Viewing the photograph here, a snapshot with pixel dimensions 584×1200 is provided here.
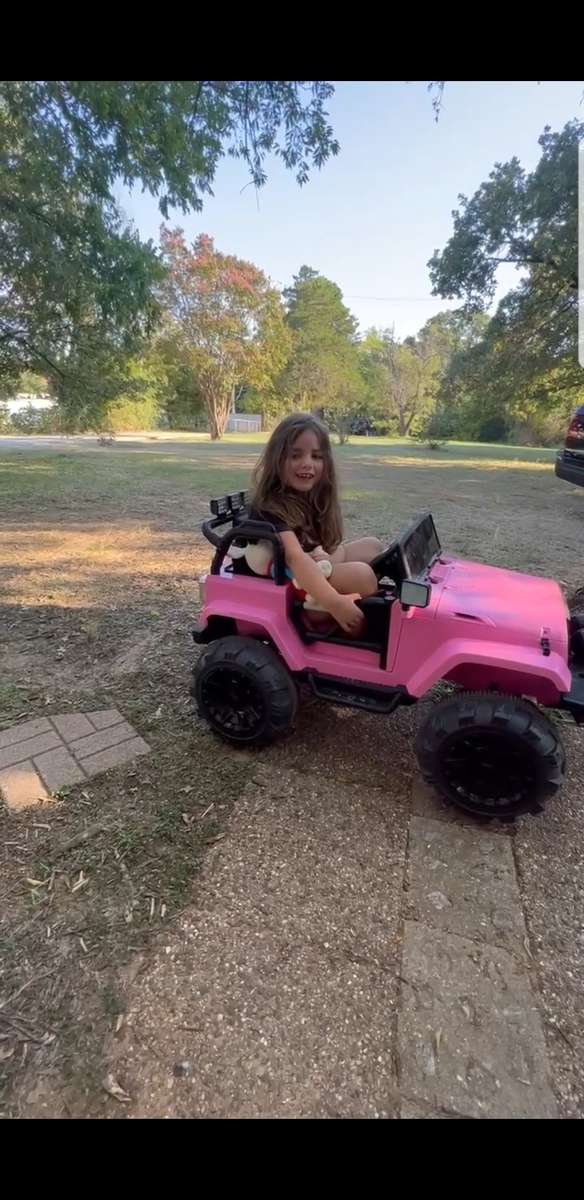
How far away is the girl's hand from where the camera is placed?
1.93m

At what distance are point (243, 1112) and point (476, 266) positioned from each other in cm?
1715

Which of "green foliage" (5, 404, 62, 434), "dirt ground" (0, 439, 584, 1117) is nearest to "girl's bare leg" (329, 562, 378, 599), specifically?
"dirt ground" (0, 439, 584, 1117)

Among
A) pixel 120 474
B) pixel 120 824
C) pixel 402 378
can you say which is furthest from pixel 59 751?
pixel 402 378

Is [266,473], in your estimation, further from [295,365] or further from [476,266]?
[295,365]

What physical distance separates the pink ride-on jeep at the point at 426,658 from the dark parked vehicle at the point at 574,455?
6.02 meters

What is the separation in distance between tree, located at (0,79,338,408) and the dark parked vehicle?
5135 millimetres

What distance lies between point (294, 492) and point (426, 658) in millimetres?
851

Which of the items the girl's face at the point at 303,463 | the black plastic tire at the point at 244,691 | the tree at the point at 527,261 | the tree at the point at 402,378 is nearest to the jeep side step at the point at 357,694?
the black plastic tire at the point at 244,691

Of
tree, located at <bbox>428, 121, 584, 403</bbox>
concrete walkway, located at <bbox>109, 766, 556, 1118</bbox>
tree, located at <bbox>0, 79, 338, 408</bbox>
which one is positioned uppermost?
tree, located at <bbox>428, 121, 584, 403</bbox>

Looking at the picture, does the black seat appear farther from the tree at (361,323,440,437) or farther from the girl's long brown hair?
the tree at (361,323,440,437)

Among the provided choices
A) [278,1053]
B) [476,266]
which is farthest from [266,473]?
[476,266]

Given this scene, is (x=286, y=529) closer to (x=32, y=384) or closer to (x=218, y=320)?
(x=32, y=384)

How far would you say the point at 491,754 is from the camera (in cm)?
173
